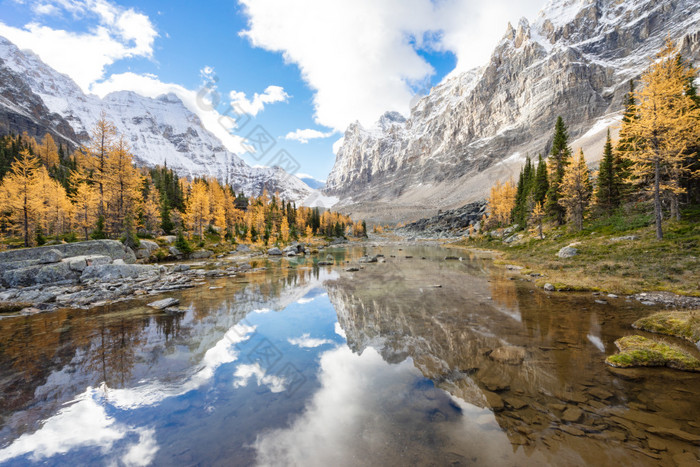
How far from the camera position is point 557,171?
45812 mm

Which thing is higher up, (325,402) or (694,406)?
(694,406)

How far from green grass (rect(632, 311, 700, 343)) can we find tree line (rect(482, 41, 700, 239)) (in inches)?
622

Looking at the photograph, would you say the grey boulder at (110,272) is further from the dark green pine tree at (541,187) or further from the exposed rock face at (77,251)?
the dark green pine tree at (541,187)

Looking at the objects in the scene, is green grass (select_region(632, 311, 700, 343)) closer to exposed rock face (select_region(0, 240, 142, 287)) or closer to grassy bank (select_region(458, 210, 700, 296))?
grassy bank (select_region(458, 210, 700, 296))

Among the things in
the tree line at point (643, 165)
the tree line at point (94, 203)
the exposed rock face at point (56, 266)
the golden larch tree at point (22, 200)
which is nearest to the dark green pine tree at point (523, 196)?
the tree line at point (643, 165)

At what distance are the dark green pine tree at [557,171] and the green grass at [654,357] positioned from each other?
136 ft

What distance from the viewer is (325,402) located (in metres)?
7.02

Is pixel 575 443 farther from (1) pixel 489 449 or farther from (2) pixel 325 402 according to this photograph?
(2) pixel 325 402

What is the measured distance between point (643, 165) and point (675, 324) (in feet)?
73.8

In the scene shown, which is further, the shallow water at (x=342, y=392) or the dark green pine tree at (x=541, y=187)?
the dark green pine tree at (x=541, y=187)

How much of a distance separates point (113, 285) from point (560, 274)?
1370 inches

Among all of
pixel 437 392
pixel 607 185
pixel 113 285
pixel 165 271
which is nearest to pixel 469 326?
pixel 437 392

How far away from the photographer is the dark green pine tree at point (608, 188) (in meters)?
33.9

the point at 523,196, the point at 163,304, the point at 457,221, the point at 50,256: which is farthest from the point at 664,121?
the point at 457,221
